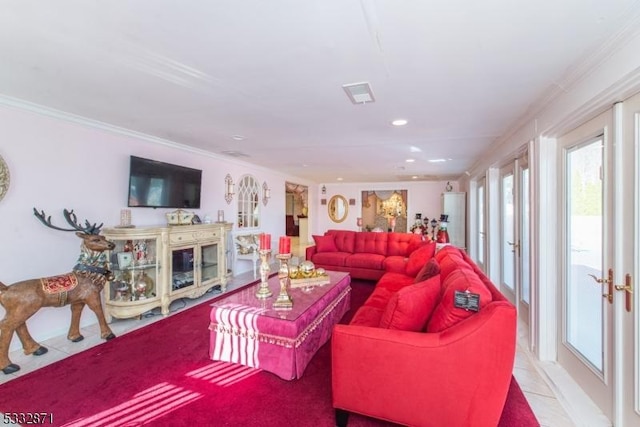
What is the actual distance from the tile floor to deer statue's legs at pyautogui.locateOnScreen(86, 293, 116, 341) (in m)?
0.07

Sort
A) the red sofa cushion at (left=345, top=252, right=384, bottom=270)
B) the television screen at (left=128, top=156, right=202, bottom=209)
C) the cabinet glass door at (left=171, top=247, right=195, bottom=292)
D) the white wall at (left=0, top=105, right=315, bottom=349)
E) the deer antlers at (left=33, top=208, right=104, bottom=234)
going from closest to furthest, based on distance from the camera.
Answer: the white wall at (left=0, top=105, right=315, bottom=349), the deer antlers at (left=33, top=208, right=104, bottom=234), the television screen at (left=128, top=156, right=202, bottom=209), the cabinet glass door at (left=171, top=247, right=195, bottom=292), the red sofa cushion at (left=345, top=252, right=384, bottom=270)

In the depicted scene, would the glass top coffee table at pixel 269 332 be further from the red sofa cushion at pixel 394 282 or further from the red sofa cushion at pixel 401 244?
the red sofa cushion at pixel 401 244

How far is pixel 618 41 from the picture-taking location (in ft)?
4.93

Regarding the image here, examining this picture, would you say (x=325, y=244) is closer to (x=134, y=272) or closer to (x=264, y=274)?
(x=264, y=274)

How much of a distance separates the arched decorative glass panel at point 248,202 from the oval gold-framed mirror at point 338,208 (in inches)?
166

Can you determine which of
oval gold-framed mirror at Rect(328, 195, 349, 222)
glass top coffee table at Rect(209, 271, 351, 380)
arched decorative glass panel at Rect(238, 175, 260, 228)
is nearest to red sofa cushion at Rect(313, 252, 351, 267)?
arched decorative glass panel at Rect(238, 175, 260, 228)

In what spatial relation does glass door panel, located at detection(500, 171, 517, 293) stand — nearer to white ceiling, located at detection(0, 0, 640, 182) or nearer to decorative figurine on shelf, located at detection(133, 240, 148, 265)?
white ceiling, located at detection(0, 0, 640, 182)

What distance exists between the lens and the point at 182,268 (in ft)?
12.5

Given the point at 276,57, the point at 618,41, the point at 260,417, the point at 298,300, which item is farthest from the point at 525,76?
the point at 260,417

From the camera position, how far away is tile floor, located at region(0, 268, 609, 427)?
1755mm

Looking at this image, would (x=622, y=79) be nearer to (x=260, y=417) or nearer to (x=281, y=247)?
(x=281, y=247)

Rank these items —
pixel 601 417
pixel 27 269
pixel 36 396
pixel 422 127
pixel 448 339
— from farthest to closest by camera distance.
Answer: pixel 422 127 < pixel 27 269 < pixel 36 396 < pixel 601 417 < pixel 448 339

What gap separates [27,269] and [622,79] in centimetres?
465

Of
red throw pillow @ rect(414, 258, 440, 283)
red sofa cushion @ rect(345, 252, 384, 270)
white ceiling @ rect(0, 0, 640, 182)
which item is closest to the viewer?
white ceiling @ rect(0, 0, 640, 182)
